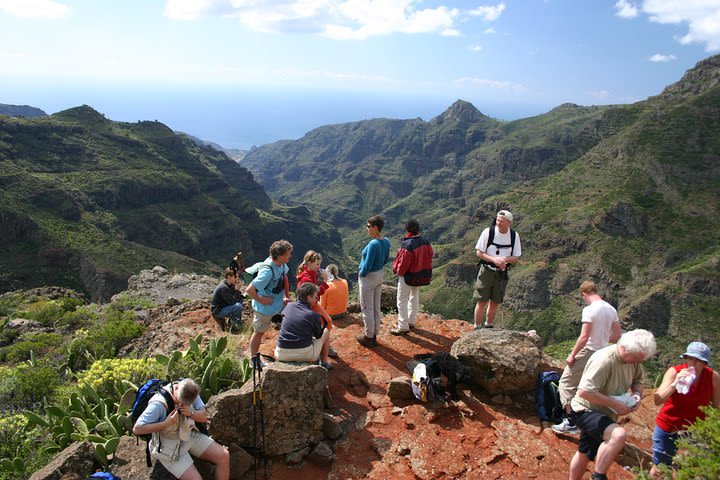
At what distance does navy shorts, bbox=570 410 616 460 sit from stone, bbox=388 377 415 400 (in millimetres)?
2618

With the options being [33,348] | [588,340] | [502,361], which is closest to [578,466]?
[588,340]

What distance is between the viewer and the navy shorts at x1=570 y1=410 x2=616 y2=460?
4.92m

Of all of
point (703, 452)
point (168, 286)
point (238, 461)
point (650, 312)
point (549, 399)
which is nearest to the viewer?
point (703, 452)

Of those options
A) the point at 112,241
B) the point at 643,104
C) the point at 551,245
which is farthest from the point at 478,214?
the point at 112,241

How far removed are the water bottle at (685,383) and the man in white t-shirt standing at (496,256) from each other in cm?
360

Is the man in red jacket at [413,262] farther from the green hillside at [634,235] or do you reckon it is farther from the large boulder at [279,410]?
the green hillside at [634,235]

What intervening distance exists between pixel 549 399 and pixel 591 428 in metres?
1.95

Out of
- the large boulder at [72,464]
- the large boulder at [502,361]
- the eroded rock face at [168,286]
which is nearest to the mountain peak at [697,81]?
the eroded rock face at [168,286]

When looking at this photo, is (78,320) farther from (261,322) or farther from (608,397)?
(608,397)

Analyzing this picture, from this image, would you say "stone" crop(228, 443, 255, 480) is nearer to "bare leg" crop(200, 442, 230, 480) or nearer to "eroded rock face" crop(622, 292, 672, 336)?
"bare leg" crop(200, 442, 230, 480)

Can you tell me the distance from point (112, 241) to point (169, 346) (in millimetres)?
65451

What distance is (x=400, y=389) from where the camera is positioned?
704cm

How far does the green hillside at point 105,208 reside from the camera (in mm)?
57688

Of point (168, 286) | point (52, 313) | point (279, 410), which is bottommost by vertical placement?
point (168, 286)
